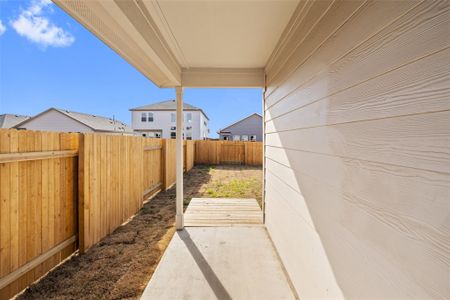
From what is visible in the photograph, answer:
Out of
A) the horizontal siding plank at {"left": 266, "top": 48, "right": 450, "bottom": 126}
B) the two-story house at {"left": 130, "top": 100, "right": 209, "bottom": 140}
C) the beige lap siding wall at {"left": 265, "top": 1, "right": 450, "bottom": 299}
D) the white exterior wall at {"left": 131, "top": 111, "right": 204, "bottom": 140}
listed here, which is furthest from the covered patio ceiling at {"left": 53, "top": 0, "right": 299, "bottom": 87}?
the white exterior wall at {"left": 131, "top": 111, "right": 204, "bottom": 140}

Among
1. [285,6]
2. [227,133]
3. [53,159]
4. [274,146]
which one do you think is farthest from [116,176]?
[227,133]

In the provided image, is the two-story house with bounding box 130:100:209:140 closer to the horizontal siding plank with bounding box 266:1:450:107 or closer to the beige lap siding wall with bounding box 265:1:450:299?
the beige lap siding wall with bounding box 265:1:450:299

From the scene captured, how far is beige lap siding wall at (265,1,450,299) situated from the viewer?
71 cm

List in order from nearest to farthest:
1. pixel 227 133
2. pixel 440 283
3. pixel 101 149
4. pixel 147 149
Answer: pixel 440 283 → pixel 101 149 → pixel 147 149 → pixel 227 133

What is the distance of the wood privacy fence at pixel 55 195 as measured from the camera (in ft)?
6.21

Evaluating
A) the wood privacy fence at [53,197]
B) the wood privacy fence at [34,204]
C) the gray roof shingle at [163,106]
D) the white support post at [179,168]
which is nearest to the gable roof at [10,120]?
the gray roof shingle at [163,106]

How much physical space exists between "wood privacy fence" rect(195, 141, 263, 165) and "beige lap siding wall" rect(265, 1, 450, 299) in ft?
34.8

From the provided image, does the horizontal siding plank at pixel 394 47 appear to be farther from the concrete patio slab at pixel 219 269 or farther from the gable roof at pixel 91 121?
the gable roof at pixel 91 121

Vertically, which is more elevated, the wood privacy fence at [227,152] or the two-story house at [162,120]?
the two-story house at [162,120]

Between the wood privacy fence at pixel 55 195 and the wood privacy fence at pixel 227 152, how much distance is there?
8.38 meters

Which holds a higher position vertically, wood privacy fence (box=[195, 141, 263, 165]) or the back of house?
the back of house

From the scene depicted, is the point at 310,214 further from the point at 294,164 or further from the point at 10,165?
the point at 10,165

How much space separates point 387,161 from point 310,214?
91cm

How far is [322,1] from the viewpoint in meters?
1.57
